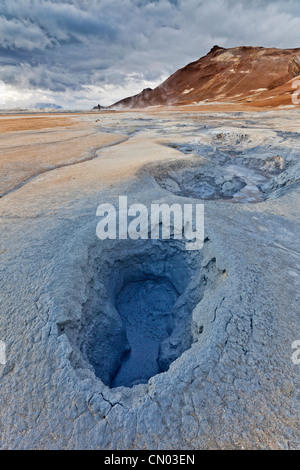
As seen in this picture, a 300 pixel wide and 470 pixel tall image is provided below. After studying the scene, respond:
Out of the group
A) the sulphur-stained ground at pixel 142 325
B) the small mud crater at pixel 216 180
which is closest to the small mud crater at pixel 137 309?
the sulphur-stained ground at pixel 142 325

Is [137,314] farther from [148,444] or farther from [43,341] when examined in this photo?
[148,444]

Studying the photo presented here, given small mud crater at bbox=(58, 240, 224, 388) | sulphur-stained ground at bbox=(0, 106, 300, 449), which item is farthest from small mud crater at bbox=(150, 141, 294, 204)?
small mud crater at bbox=(58, 240, 224, 388)

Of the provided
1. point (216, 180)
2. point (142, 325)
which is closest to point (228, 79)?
point (216, 180)

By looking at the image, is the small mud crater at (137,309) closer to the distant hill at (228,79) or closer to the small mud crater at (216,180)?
the small mud crater at (216,180)

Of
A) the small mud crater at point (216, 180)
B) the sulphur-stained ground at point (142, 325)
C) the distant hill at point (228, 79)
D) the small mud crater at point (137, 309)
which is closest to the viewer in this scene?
the sulphur-stained ground at point (142, 325)

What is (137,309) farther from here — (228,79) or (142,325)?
(228,79)

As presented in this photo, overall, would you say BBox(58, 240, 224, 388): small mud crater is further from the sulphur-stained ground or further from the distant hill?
the distant hill

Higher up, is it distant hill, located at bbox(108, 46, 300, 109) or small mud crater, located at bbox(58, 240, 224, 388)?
distant hill, located at bbox(108, 46, 300, 109)
